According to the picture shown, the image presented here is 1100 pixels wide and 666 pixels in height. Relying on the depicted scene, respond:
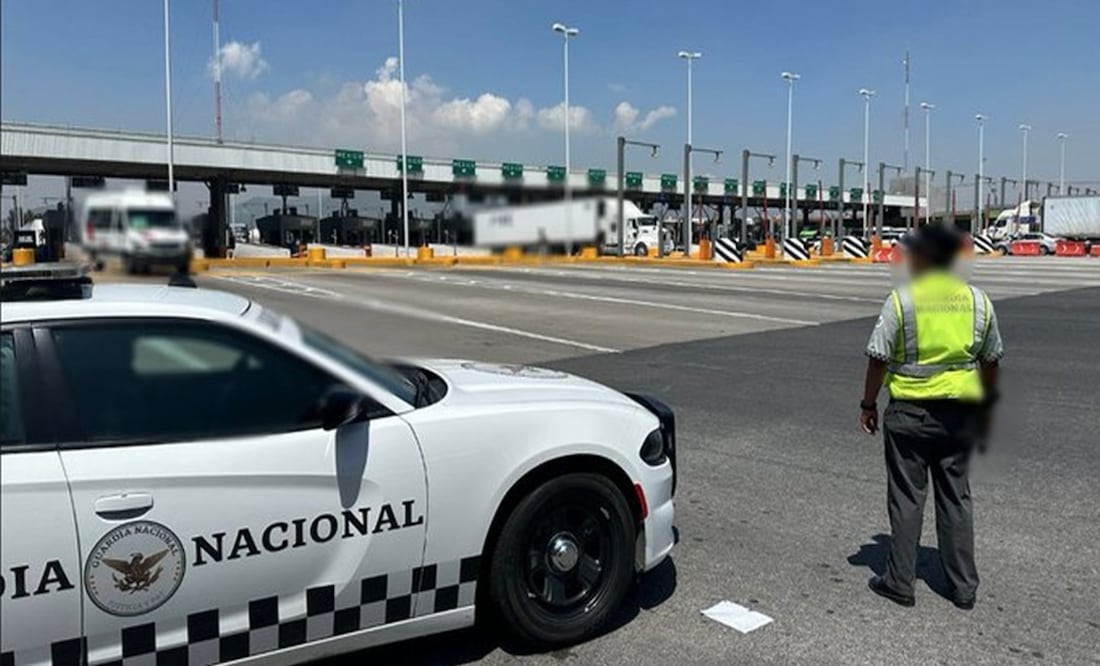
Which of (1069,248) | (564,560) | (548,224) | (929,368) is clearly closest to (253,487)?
(564,560)

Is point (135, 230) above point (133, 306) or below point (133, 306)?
above

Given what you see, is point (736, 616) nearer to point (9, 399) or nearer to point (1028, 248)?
point (9, 399)

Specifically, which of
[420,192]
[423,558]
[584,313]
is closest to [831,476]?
[423,558]

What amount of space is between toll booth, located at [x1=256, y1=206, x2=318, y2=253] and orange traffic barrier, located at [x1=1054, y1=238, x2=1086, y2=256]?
53559 mm

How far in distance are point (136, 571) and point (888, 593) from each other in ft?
9.87

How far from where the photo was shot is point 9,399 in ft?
7.93

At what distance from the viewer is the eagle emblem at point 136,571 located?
95.2 inches

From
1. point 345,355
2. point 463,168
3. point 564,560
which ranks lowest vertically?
point 564,560

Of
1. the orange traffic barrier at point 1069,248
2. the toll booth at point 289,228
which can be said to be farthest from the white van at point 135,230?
the orange traffic barrier at point 1069,248

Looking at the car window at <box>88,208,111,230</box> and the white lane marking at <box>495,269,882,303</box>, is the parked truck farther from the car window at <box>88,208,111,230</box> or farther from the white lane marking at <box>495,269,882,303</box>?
the car window at <box>88,208,111,230</box>

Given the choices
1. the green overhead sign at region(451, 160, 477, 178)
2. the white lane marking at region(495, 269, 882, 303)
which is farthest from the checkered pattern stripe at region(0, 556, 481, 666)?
the white lane marking at region(495, 269, 882, 303)

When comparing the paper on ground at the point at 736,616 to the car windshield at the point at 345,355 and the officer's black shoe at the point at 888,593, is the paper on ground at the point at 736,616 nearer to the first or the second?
the officer's black shoe at the point at 888,593

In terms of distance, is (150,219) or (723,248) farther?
(723,248)

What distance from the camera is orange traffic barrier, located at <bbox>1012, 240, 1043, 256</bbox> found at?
42531 mm
